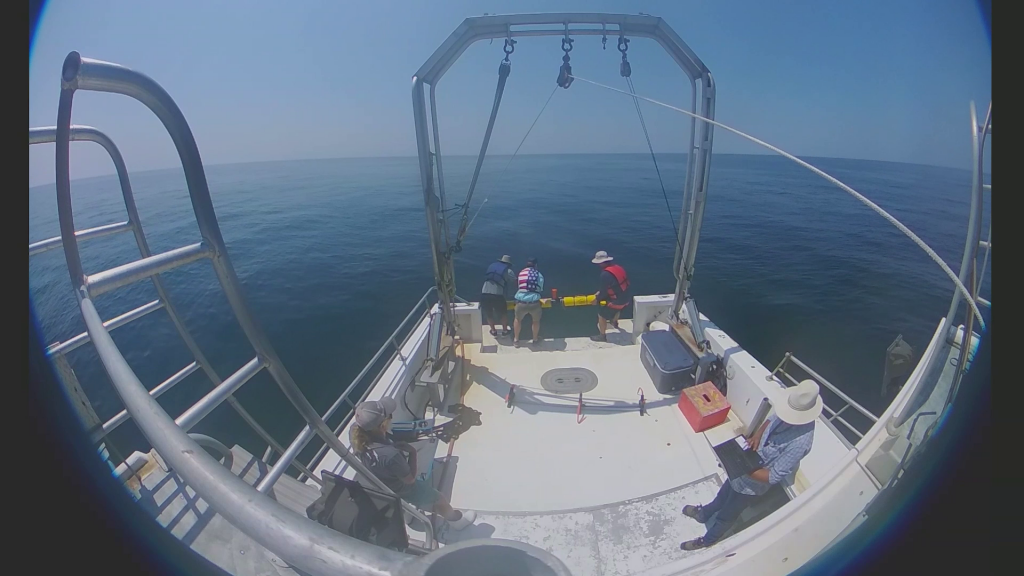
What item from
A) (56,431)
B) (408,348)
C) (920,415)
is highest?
(56,431)

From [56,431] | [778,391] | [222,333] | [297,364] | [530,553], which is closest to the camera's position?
[530,553]

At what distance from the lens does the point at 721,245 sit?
61.5ft

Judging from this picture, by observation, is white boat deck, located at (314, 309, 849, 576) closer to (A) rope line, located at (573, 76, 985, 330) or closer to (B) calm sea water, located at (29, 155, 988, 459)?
(A) rope line, located at (573, 76, 985, 330)

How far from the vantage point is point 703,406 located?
4.56 meters

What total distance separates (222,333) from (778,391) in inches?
476

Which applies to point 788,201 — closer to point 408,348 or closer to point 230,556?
point 408,348

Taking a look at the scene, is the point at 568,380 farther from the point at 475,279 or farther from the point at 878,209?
the point at 475,279

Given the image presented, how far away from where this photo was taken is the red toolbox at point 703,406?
176 inches

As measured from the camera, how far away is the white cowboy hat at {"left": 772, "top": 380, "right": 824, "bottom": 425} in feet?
9.13

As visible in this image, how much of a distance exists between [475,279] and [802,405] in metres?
12.3

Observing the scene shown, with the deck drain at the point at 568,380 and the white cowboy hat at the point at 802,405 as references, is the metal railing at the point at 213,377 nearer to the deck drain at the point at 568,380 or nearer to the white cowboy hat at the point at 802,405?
the white cowboy hat at the point at 802,405

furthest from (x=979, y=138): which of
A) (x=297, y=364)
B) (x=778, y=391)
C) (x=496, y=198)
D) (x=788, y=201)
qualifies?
(x=788, y=201)

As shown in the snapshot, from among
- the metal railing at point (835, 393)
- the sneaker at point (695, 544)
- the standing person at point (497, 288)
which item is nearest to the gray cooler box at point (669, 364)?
the metal railing at point (835, 393)

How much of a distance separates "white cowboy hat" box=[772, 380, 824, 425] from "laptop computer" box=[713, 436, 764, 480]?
40 centimetres
